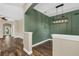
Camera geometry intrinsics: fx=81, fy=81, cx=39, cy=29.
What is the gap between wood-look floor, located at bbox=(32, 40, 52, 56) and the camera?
178 centimetres

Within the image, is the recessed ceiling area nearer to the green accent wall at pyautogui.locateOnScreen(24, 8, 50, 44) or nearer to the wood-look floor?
the green accent wall at pyautogui.locateOnScreen(24, 8, 50, 44)

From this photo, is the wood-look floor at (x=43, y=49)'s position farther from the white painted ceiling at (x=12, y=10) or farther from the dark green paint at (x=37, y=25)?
the white painted ceiling at (x=12, y=10)

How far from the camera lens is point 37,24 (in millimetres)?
1868

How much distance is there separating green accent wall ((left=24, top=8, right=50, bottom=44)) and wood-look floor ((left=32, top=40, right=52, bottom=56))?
0.43 feet

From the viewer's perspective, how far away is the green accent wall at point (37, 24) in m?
1.77

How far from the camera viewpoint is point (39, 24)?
185cm

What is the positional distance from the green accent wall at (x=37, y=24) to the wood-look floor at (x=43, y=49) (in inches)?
5.1

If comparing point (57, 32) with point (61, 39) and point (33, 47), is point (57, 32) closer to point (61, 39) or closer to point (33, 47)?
point (61, 39)

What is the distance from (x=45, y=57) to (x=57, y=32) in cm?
58

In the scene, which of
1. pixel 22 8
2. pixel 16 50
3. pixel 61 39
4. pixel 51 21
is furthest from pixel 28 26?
pixel 61 39

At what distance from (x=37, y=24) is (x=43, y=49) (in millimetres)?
606

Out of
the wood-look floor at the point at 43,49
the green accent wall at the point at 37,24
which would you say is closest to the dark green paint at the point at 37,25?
the green accent wall at the point at 37,24

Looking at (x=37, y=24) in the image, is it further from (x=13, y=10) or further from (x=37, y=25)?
(x=13, y=10)

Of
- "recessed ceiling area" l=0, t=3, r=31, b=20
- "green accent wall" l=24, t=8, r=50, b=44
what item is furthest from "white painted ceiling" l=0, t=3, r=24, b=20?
"green accent wall" l=24, t=8, r=50, b=44
